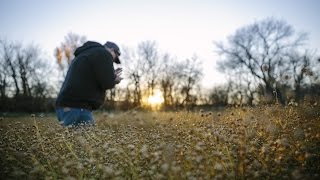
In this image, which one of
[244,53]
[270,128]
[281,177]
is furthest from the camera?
[244,53]

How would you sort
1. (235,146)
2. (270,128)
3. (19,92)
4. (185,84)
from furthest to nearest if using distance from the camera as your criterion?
1. (185,84)
2. (19,92)
3. (270,128)
4. (235,146)

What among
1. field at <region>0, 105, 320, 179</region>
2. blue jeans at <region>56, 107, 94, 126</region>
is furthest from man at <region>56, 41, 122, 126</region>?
field at <region>0, 105, 320, 179</region>

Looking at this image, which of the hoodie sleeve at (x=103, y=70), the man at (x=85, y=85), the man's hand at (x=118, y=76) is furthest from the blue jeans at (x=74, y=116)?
the man's hand at (x=118, y=76)

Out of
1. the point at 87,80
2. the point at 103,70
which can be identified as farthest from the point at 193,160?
the point at 87,80

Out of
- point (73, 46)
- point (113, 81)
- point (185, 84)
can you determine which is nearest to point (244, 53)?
point (185, 84)

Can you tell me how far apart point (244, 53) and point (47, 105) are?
→ 32865 millimetres

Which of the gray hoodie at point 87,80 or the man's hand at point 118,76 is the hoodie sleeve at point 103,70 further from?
the man's hand at point 118,76

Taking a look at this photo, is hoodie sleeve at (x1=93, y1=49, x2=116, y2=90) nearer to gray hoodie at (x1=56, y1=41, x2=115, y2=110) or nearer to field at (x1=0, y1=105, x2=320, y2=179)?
gray hoodie at (x1=56, y1=41, x2=115, y2=110)

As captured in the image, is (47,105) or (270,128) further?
(47,105)

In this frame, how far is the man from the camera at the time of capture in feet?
21.3

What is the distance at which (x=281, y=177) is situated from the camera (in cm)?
335

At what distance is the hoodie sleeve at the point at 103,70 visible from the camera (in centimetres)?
659

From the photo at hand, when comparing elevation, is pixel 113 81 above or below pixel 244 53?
below

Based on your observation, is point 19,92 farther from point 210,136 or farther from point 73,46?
point 210,136
